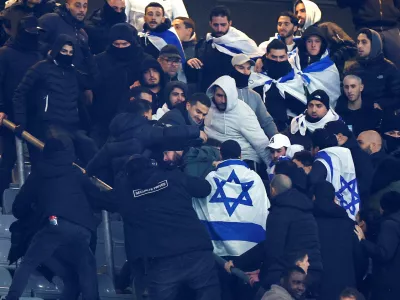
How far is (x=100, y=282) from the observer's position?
1270cm

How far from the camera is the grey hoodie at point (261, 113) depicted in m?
14.2

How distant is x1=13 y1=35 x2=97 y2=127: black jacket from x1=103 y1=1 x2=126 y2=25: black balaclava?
1.59 m

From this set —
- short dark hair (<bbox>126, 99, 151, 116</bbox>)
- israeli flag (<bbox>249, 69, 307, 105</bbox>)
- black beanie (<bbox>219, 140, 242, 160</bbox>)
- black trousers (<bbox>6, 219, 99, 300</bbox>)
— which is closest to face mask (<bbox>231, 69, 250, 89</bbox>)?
israeli flag (<bbox>249, 69, 307, 105</bbox>)

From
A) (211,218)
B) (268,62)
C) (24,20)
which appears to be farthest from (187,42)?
(211,218)

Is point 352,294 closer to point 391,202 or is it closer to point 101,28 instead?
point 391,202

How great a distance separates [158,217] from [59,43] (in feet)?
7.81

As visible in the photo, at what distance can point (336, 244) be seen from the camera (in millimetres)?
12469

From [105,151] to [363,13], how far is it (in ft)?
16.0

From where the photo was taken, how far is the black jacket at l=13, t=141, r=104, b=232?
12297mm

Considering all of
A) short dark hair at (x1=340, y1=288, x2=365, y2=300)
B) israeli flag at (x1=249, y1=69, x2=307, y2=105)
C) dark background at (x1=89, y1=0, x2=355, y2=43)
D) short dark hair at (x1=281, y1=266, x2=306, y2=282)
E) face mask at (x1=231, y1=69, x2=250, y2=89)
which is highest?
face mask at (x1=231, y1=69, x2=250, y2=89)

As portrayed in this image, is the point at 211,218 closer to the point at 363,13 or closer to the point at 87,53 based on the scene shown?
the point at 87,53

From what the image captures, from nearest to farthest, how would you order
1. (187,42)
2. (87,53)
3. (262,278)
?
(262,278), (87,53), (187,42)

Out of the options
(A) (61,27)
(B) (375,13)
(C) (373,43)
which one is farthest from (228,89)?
(B) (375,13)

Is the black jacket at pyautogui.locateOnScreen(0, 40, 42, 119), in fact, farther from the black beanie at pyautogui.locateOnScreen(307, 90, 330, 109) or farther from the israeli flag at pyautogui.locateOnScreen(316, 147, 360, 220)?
the israeli flag at pyautogui.locateOnScreen(316, 147, 360, 220)
